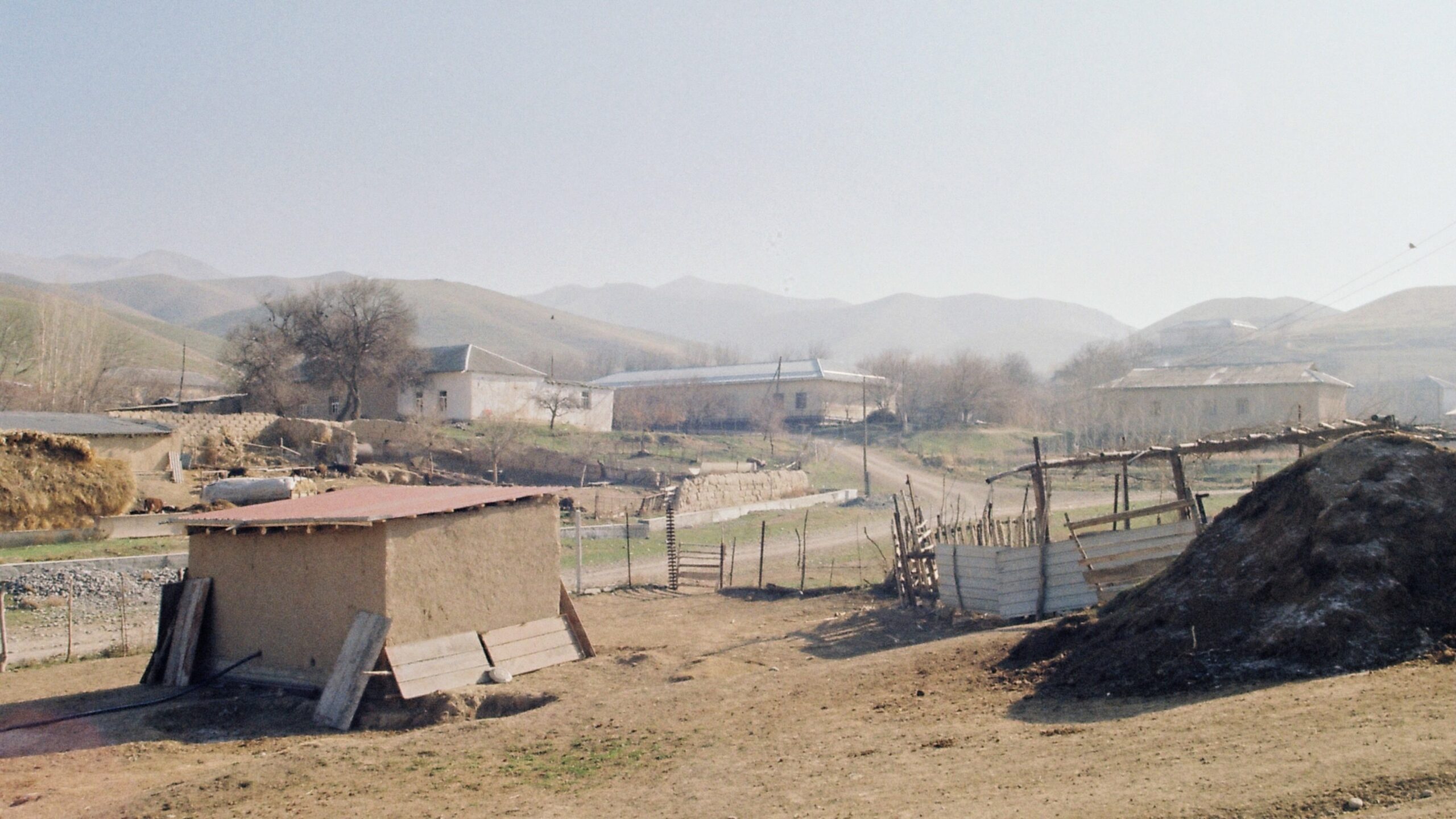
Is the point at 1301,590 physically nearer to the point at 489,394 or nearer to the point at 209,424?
the point at 209,424

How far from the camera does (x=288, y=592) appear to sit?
14633 mm

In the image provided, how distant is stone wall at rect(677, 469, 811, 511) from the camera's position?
130 feet

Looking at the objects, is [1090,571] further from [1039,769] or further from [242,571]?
[242,571]

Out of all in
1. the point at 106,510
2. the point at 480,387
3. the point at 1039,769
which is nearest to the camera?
the point at 1039,769

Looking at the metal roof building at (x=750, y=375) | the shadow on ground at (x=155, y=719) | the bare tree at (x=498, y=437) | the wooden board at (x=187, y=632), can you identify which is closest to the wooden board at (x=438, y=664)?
the shadow on ground at (x=155, y=719)

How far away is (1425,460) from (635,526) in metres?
25.4

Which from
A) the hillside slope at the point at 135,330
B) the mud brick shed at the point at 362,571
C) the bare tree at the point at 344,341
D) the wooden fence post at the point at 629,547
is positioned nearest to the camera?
the mud brick shed at the point at 362,571

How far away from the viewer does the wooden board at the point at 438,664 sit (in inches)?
527

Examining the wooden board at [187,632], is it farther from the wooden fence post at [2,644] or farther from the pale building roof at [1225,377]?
the pale building roof at [1225,377]

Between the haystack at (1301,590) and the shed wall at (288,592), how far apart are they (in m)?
8.91

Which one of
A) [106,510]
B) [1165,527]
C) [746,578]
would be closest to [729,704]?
[1165,527]

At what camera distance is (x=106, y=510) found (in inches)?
1126

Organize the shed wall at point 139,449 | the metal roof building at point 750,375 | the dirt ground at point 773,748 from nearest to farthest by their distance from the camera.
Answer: the dirt ground at point 773,748, the shed wall at point 139,449, the metal roof building at point 750,375

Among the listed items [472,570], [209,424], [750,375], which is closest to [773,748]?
[472,570]
